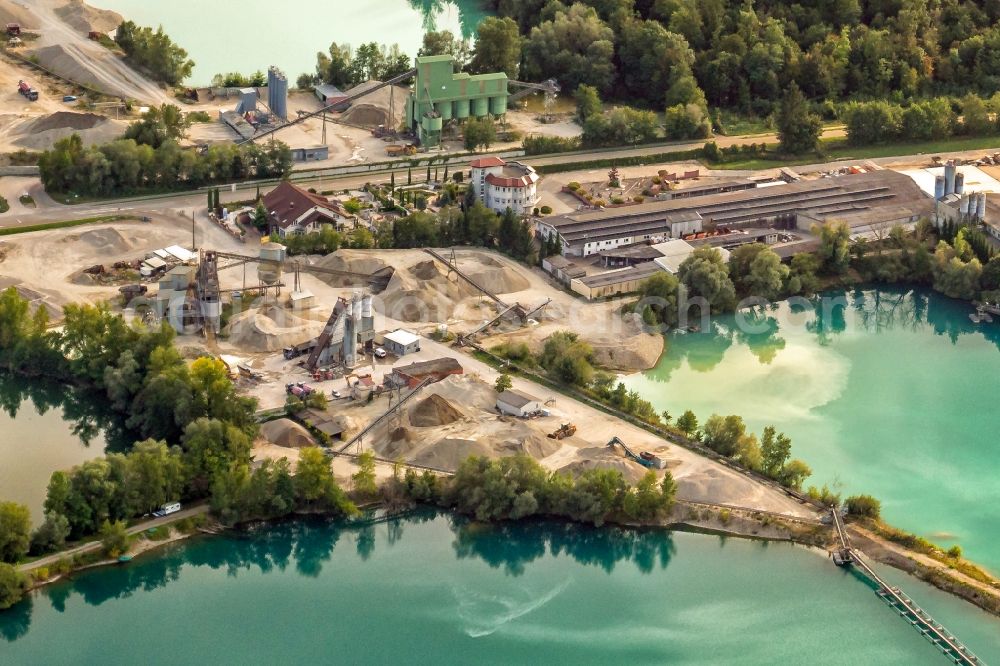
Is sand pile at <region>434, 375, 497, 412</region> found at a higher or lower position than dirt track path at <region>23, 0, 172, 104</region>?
lower

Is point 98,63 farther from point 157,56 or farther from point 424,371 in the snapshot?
point 424,371

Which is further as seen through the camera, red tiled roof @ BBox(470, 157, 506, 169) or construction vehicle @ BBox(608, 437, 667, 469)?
red tiled roof @ BBox(470, 157, 506, 169)

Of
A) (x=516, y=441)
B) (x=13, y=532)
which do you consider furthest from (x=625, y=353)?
(x=13, y=532)

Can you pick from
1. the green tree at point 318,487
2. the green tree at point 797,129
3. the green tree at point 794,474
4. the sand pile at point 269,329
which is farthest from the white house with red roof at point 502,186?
the green tree at point 318,487

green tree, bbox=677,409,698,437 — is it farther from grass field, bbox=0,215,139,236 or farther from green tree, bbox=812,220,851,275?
grass field, bbox=0,215,139,236

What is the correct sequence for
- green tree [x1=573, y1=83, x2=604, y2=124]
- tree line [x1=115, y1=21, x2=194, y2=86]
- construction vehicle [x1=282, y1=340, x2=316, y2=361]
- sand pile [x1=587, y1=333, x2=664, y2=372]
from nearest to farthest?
construction vehicle [x1=282, y1=340, x2=316, y2=361], sand pile [x1=587, y1=333, x2=664, y2=372], green tree [x1=573, y1=83, x2=604, y2=124], tree line [x1=115, y1=21, x2=194, y2=86]

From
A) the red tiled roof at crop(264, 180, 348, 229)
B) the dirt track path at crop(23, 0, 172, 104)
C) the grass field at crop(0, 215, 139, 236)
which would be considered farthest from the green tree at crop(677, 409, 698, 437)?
the dirt track path at crop(23, 0, 172, 104)

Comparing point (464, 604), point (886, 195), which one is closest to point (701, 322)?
point (886, 195)
